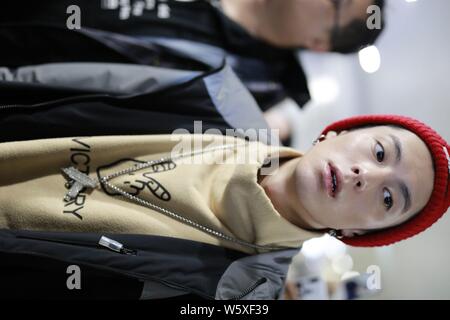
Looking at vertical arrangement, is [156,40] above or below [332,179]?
above

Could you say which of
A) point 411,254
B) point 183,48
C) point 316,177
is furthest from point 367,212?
point 183,48

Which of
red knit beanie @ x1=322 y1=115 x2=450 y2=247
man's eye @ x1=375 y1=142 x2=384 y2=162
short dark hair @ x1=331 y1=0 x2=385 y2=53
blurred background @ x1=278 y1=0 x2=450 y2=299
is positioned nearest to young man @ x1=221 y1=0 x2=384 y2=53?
short dark hair @ x1=331 y1=0 x2=385 y2=53

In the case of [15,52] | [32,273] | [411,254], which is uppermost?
[15,52]

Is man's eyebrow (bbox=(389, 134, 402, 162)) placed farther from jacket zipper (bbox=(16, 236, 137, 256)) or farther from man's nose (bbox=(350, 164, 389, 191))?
jacket zipper (bbox=(16, 236, 137, 256))

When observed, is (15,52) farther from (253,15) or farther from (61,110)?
(253,15)

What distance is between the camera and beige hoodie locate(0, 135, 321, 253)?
Answer: 30.8 inches

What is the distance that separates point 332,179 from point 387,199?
0.13 meters

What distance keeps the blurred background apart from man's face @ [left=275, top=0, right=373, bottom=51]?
0.18m

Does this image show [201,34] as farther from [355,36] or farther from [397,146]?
[397,146]

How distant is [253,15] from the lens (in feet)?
4.54

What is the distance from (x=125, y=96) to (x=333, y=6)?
753 millimetres

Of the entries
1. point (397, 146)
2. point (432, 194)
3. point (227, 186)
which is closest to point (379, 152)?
point (397, 146)

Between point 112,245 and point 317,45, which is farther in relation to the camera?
point 317,45

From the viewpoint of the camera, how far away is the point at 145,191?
0.84 meters
